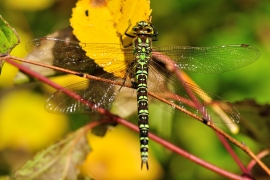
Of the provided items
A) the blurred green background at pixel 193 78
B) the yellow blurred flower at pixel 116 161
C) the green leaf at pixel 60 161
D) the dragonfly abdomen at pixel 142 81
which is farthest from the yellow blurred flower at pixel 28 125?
the dragonfly abdomen at pixel 142 81

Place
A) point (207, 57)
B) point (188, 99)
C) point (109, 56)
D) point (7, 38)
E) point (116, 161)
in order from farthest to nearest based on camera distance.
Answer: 1. point (116, 161)
2. point (207, 57)
3. point (188, 99)
4. point (109, 56)
5. point (7, 38)

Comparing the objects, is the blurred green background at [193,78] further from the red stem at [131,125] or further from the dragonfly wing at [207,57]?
the red stem at [131,125]

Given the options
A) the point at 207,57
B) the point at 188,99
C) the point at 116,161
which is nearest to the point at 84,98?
the point at 188,99

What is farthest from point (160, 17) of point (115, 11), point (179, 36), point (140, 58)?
point (115, 11)

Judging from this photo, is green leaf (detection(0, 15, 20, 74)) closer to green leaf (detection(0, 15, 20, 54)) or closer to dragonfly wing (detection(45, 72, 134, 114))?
green leaf (detection(0, 15, 20, 54))

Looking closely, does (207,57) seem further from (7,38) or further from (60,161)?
(7,38)

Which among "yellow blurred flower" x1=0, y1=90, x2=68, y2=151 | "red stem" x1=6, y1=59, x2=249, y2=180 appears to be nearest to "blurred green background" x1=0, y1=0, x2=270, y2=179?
"yellow blurred flower" x1=0, y1=90, x2=68, y2=151
